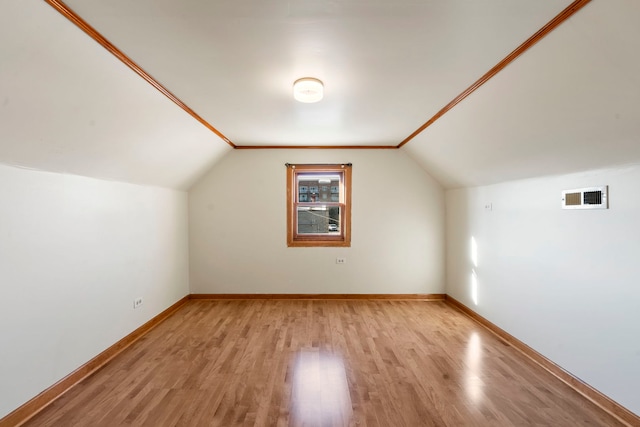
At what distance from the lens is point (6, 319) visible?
6.54 ft

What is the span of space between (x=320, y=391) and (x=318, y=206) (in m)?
3.03

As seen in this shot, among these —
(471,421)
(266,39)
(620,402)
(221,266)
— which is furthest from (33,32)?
(620,402)

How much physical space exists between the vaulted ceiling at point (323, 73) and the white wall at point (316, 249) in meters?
1.65

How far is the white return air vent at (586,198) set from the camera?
7.46 ft

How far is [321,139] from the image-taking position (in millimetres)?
4324

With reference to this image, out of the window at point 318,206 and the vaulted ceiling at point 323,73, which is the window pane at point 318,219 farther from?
the vaulted ceiling at point 323,73

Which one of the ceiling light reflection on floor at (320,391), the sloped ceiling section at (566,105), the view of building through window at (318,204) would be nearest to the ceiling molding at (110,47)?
the view of building through window at (318,204)

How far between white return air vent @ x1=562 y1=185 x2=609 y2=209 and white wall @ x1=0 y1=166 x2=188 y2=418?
13.5 feet

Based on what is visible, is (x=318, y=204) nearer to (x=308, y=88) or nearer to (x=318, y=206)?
(x=318, y=206)

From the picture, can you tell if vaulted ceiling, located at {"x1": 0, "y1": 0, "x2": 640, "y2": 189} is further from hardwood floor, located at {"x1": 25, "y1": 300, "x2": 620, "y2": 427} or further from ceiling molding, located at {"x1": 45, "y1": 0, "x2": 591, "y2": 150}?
hardwood floor, located at {"x1": 25, "y1": 300, "x2": 620, "y2": 427}

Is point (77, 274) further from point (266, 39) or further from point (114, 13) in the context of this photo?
point (266, 39)

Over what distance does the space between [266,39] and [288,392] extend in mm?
2507

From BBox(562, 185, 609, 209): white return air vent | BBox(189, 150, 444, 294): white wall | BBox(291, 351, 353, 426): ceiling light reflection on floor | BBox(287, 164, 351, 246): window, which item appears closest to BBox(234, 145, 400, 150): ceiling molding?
BBox(189, 150, 444, 294): white wall

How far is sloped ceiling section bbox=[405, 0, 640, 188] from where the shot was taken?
1495mm
